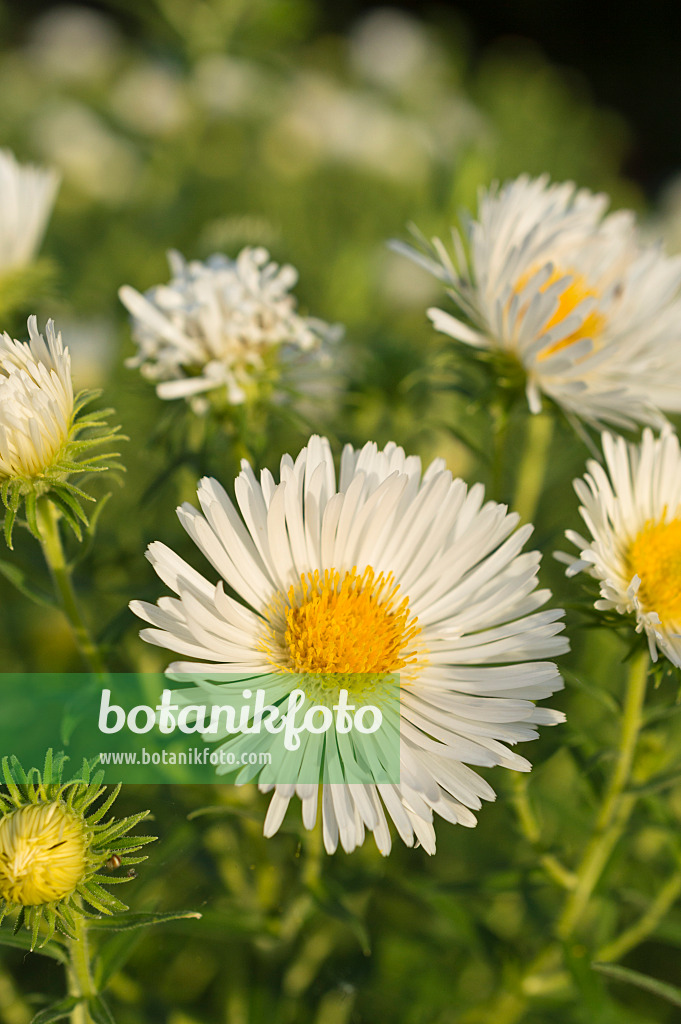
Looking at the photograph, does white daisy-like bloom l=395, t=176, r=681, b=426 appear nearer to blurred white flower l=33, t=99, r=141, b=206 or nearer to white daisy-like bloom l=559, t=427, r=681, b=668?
white daisy-like bloom l=559, t=427, r=681, b=668

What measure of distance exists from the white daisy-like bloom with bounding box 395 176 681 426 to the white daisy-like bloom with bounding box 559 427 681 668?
7cm

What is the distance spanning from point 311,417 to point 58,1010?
624 millimetres

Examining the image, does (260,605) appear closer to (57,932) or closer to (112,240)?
(57,932)

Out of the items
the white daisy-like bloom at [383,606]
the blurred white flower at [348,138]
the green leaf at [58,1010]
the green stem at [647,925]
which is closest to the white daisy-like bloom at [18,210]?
the white daisy-like bloom at [383,606]

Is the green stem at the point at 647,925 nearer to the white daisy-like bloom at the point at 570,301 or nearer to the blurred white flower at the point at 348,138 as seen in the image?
the white daisy-like bloom at the point at 570,301

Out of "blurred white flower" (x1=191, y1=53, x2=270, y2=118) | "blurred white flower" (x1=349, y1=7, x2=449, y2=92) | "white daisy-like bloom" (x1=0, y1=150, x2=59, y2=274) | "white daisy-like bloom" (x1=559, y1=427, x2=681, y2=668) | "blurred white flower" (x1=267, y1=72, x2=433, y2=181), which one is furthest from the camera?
"blurred white flower" (x1=349, y1=7, x2=449, y2=92)

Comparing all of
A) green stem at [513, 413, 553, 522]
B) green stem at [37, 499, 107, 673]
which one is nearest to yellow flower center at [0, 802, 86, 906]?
green stem at [37, 499, 107, 673]

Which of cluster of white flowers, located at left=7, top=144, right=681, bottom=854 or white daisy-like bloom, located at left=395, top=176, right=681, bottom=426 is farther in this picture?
white daisy-like bloom, located at left=395, top=176, right=681, bottom=426

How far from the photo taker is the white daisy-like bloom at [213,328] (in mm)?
762

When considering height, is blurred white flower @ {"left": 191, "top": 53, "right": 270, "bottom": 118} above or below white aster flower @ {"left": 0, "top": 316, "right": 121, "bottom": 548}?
above

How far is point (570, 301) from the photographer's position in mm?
822

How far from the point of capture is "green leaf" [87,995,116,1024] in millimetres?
552

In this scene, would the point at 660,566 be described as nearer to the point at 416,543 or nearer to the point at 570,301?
the point at 416,543

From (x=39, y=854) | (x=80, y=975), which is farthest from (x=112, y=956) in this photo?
(x=39, y=854)
